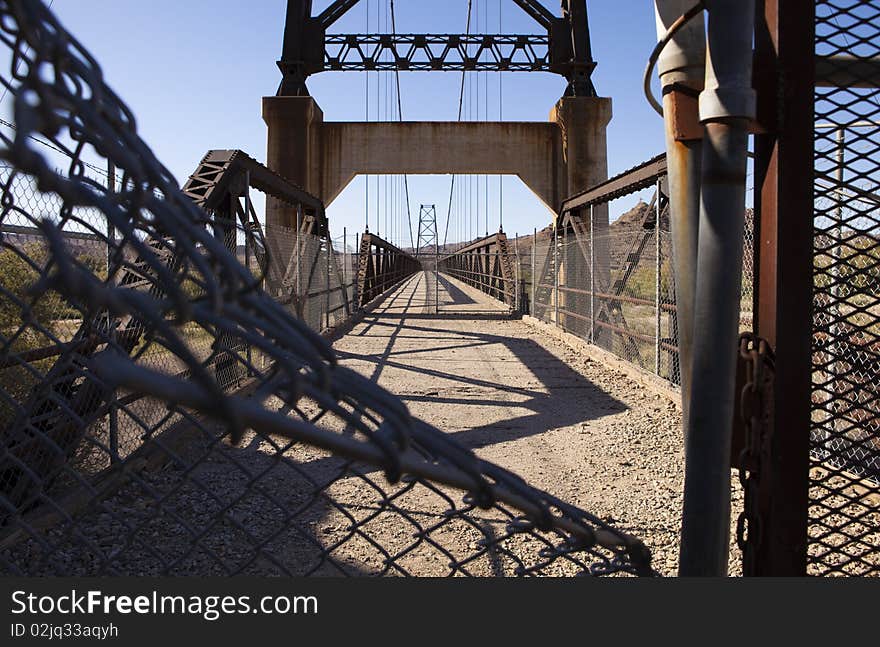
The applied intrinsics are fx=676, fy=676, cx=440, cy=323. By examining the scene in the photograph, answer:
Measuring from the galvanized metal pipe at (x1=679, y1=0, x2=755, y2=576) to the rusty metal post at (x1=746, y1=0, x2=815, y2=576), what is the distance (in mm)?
247

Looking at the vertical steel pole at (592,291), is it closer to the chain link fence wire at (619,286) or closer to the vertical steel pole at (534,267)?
the chain link fence wire at (619,286)

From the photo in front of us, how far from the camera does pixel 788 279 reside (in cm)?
195

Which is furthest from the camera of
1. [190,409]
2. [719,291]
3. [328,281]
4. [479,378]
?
[328,281]

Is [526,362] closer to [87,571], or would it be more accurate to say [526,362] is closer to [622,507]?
[622,507]

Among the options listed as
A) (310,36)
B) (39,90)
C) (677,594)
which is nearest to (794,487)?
(677,594)

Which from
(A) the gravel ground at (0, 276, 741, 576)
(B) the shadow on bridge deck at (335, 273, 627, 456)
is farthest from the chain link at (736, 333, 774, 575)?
(B) the shadow on bridge deck at (335, 273, 627, 456)

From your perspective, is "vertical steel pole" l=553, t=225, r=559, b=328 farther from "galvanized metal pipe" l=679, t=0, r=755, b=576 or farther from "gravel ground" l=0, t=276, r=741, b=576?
"galvanized metal pipe" l=679, t=0, r=755, b=576

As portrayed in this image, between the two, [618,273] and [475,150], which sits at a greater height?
[475,150]

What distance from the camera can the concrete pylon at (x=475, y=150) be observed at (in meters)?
17.6

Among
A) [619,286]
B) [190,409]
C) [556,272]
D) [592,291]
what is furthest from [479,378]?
A: [190,409]

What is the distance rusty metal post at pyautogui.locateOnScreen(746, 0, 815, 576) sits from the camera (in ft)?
6.28

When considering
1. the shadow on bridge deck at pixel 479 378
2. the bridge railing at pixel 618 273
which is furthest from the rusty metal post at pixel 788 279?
the shadow on bridge deck at pixel 479 378

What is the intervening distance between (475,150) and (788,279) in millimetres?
16893

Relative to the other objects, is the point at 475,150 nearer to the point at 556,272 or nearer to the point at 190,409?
the point at 556,272
